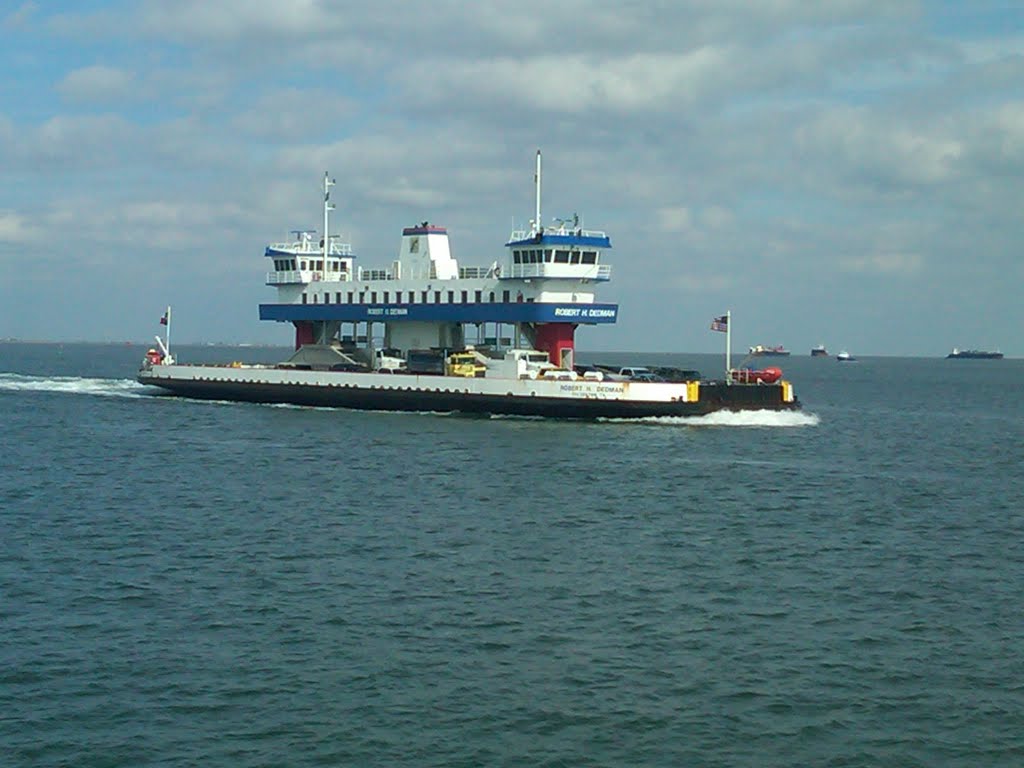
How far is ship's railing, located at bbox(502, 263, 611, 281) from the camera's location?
74.4 meters

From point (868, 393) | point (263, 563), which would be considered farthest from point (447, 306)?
point (868, 393)

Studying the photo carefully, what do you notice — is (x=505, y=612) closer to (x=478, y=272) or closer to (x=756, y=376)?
(x=756, y=376)

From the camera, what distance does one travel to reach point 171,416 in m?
76.4

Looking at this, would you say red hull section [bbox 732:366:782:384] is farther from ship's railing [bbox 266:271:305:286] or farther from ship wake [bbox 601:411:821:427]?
ship's railing [bbox 266:271:305:286]

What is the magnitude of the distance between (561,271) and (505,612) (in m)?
49.7

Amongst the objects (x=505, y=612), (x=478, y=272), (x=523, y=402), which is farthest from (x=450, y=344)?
(x=505, y=612)

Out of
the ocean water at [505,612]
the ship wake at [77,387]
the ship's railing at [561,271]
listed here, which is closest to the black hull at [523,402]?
the ship's railing at [561,271]

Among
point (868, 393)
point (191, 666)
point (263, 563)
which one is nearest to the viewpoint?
point (191, 666)

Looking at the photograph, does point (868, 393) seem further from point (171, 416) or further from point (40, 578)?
point (40, 578)

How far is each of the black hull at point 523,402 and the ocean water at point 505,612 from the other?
1335 cm

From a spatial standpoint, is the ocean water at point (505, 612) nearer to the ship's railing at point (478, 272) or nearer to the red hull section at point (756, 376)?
the red hull section at point (756, 376)

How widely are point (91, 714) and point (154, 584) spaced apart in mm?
8895

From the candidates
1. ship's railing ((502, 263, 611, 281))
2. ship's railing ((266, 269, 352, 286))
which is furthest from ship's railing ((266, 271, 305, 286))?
ship's railing ((502, 263, 611, 281))

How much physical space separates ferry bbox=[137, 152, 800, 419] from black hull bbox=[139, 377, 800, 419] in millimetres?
87
